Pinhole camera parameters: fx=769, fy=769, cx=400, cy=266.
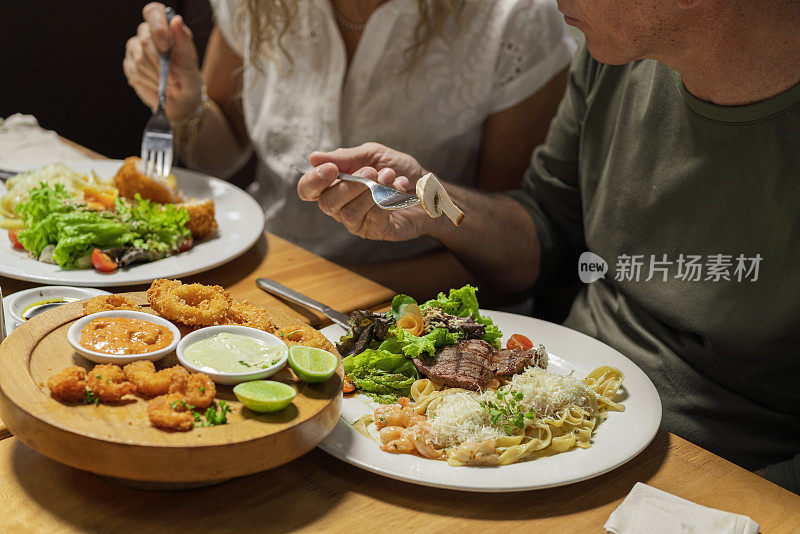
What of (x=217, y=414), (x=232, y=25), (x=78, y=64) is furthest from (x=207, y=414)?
(x=78, y=64)

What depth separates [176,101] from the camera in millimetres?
Result: 2562

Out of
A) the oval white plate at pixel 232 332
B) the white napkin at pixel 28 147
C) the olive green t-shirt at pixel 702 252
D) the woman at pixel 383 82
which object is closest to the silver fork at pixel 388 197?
the oval white plate at pixel 232 332

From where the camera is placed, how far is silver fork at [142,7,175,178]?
7.04 feet

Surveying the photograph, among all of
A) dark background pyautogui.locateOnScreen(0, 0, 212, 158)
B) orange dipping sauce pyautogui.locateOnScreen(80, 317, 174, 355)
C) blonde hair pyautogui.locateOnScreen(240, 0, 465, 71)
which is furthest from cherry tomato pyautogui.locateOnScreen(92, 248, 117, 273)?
dark background pyautogui.locateOnScreen(0, 0, 212, 158)

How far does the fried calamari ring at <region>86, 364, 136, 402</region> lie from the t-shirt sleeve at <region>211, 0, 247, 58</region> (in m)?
1.90

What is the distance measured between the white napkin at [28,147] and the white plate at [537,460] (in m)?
1.56

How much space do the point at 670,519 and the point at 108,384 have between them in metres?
0.79

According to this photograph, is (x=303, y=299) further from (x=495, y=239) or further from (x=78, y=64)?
(x=78, y=64)

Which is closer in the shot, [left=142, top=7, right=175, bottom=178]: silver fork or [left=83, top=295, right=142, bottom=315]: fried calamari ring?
[left=83, top=295, right=142, bottom=315]: fried calamari ring

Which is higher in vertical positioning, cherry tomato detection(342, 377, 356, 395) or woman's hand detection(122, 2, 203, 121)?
woman's hand detection(122, 2, 203, 121)

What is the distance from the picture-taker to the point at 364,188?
1596 millimetres

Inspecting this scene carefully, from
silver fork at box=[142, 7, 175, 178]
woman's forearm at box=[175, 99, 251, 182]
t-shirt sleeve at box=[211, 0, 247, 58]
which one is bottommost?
woman's forearm at box=[175, 99, 251, 182]

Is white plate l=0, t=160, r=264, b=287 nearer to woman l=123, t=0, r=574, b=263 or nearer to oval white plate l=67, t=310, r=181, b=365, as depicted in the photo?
woman l=123, t=0, r=574, b=263

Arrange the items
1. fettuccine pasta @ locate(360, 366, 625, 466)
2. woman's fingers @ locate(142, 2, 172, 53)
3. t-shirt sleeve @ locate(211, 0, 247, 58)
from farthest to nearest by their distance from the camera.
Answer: t-shirt sleeve @ locate(211, 0, 247, 58), woman's fingers @ locate(142, 2, 172, 53), fettuccine pasta @ locate(360, 366, 625, 466)
